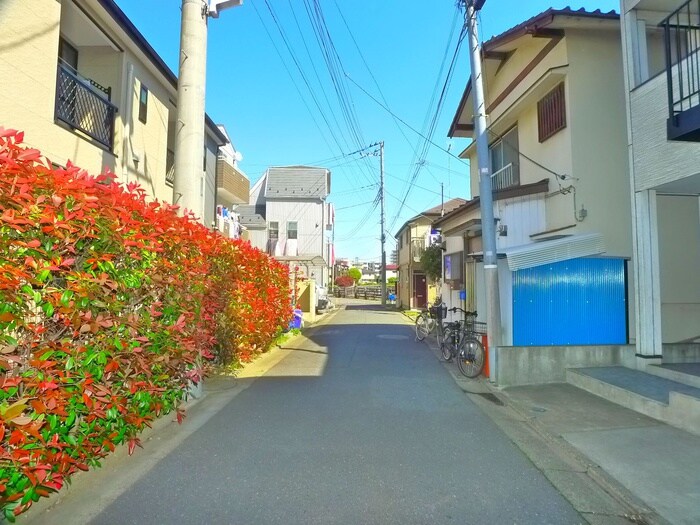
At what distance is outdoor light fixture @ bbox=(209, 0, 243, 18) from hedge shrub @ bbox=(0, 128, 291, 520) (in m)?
4.15

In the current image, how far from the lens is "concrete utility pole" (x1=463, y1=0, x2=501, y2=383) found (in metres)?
7.13

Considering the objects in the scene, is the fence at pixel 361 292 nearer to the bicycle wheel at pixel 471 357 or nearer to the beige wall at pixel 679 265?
the bicycle wheel at pixel 471 357

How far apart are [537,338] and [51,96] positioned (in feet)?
27.6

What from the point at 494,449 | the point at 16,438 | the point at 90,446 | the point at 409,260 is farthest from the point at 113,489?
the point at 409,260

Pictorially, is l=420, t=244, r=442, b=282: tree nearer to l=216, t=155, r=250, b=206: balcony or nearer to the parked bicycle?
l=216, t=155, r=250, b=206: balcony

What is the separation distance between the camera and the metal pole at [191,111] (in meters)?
6.69

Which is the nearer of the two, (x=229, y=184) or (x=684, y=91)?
(x=684, y=91)

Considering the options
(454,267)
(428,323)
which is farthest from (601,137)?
(454,267)

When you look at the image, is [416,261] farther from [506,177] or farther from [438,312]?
[506,177]

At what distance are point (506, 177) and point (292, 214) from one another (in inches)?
909

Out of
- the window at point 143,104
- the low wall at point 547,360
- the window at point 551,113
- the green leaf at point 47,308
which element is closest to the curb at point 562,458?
the low wall at point 547,360

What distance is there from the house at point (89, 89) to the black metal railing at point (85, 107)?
0.02 metres

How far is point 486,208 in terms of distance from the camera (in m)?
7.48

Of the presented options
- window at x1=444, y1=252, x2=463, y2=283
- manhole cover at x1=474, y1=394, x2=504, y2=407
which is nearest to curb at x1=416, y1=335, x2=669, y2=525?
manhole cover at x1=474, y1=394, x2=504, y2=407
